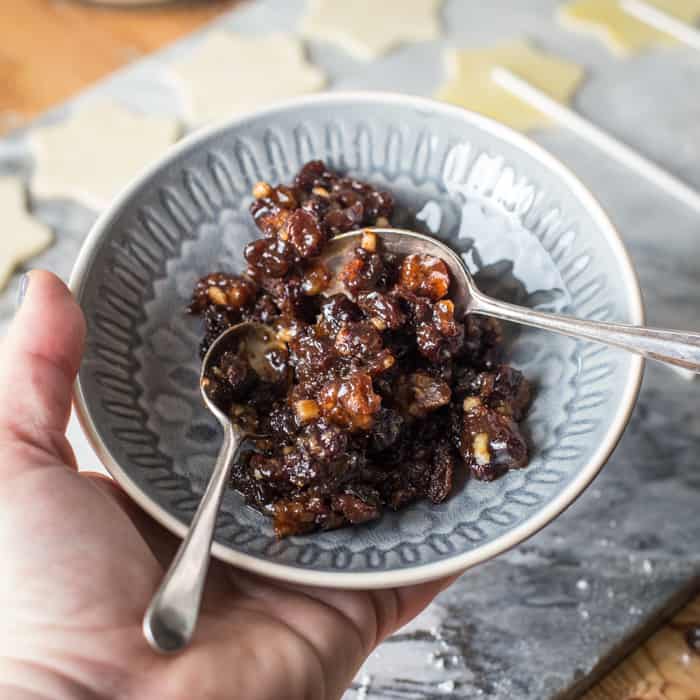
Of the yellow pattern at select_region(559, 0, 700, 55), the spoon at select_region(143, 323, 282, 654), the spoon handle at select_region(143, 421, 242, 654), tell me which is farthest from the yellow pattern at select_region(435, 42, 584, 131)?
the spoon handle at select_region(143, 421, 242, 654)

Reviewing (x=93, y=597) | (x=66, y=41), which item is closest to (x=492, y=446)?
(x=93, y=597)

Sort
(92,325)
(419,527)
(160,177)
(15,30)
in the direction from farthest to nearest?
(15,30)
(160,177)
(92,325)
(419,527)

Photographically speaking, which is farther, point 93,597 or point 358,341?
point 358,341

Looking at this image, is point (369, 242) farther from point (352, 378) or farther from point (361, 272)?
point (352, 378)

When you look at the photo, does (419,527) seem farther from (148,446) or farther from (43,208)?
(43,208)

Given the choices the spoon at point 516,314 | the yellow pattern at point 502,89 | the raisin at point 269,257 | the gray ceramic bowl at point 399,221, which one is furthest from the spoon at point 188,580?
the yellow pattern at point 502,89

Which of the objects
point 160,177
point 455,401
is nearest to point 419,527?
point 455,401
